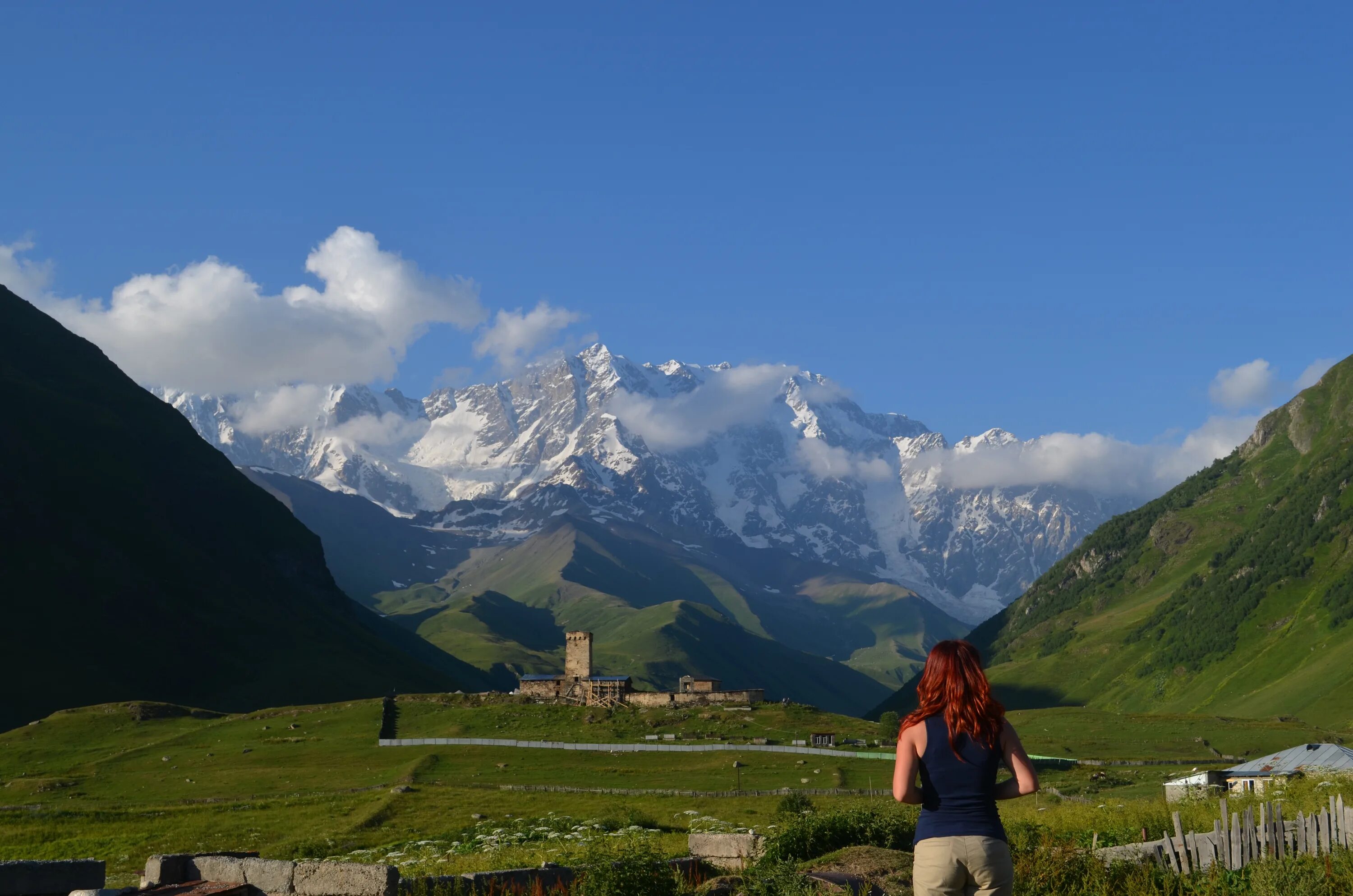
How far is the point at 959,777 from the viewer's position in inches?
531

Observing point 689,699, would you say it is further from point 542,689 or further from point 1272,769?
point 1272,769

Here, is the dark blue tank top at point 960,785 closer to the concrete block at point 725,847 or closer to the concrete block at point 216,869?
the concrete block at point 725,847

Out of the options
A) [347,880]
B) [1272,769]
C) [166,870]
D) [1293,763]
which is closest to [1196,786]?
[1272,769]

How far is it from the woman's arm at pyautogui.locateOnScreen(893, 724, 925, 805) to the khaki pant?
0.59 m

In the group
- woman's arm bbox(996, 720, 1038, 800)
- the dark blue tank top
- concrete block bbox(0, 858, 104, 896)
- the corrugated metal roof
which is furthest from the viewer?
the corrugated metal roof

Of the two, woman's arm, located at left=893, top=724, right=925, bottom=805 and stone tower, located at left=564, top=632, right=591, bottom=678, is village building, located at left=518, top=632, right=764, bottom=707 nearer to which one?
stone tower, located at left=564, top=632, right=591, bottom=678

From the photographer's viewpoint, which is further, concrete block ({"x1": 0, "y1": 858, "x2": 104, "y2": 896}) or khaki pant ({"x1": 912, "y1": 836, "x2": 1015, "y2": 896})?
concrete block ({"x1": 0, "y1": 858, "x2": 104, "y2": 896})

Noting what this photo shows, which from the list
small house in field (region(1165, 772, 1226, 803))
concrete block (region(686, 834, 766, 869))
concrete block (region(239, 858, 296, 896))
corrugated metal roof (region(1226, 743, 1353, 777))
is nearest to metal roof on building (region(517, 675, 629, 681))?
corrugated metal roof (region(1226, 743, 1353, 777))

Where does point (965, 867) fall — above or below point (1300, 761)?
Result: above

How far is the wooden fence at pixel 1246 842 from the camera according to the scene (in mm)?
24656

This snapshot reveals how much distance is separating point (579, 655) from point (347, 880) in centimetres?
16509

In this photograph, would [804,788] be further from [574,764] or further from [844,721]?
[844,721]

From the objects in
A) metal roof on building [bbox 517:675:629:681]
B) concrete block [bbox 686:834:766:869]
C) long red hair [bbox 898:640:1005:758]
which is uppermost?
metal roof on building [bbox 517:675:629:681]

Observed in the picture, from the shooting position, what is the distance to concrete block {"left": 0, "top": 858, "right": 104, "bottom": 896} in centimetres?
2147
